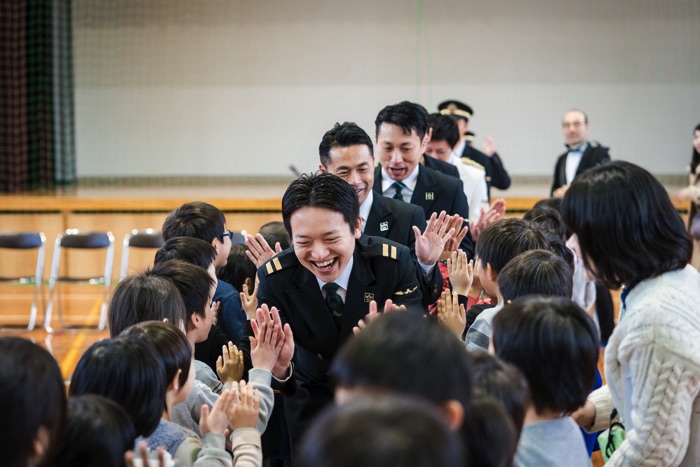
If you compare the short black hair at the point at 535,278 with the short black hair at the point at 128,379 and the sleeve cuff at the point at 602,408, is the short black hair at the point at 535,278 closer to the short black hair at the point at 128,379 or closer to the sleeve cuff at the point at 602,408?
the sleeve cuff at the point at 602,408

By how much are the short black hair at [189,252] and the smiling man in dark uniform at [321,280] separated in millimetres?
412

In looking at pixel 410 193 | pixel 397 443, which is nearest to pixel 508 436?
pixel 397 443

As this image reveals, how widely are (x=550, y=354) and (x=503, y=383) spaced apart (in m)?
0.25

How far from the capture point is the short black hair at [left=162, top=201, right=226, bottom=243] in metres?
3.55

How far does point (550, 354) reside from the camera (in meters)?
1.73

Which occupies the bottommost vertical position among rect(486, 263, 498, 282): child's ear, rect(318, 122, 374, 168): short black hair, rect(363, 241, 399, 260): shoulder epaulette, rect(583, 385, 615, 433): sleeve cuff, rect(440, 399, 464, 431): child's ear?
rect(583, 385, 615, 433): sleeve cuff

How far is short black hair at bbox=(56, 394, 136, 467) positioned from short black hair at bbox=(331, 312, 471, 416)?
50cm

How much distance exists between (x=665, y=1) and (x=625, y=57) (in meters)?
0.77

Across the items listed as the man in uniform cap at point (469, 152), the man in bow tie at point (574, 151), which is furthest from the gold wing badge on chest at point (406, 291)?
the man in bow tie at point (574, 151)

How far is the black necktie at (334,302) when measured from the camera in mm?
2752

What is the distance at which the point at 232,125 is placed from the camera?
10.6 meters

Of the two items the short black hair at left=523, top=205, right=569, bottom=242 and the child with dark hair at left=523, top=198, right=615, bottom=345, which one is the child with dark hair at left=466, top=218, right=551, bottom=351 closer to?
the child with dark hair at left=523, top=198, right=615, bottom=345

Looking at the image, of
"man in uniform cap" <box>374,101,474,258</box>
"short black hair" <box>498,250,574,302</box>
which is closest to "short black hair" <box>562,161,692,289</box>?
"short black hair" <box>498,250,574,302</box>

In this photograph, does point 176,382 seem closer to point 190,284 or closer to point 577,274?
point 190,284
